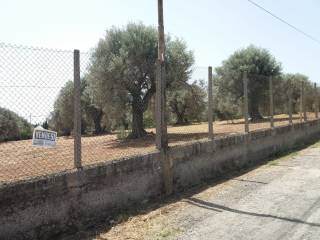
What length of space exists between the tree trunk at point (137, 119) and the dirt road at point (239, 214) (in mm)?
7624

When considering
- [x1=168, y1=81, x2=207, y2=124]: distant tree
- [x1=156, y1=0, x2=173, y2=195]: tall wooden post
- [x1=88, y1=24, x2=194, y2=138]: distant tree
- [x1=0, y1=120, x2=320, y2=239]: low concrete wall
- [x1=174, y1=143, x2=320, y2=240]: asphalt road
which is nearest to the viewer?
[x1=0, y1=120, x2=320, y2=239]: low concrete wall

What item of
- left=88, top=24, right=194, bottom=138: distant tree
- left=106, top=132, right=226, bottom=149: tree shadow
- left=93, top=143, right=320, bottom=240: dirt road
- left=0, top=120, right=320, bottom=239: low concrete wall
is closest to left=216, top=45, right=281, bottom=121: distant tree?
left=88, top=24, right=194, bottom=138: distant tree

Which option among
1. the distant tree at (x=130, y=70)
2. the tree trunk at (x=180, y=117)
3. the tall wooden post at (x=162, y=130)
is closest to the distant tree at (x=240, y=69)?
the tree trunk at (x=180, y=117)

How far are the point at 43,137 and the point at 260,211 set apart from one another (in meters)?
3.33

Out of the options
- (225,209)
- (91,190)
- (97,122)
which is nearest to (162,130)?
(225,209)

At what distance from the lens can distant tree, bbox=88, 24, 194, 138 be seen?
1609 centimetres

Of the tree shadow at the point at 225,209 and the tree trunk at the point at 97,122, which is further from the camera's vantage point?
the tree trunk at the point at 97,122

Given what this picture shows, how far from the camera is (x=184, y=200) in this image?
7629 mm

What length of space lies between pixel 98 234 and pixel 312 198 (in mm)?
3684

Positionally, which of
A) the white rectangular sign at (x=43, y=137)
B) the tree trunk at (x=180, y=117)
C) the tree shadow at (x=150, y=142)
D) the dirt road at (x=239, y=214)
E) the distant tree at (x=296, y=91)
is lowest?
the dirt road at (x=239, y=214)

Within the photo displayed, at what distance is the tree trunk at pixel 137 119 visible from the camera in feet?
53.9

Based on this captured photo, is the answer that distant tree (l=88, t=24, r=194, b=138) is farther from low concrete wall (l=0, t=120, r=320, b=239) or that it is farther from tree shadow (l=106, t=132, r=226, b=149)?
low concrete wall (l=0, t=120, r=320, b=239)

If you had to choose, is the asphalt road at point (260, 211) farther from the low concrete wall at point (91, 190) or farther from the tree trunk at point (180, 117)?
the tree trunk at point (180, 117)

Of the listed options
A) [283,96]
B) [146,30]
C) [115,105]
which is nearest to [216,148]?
[115,105]
